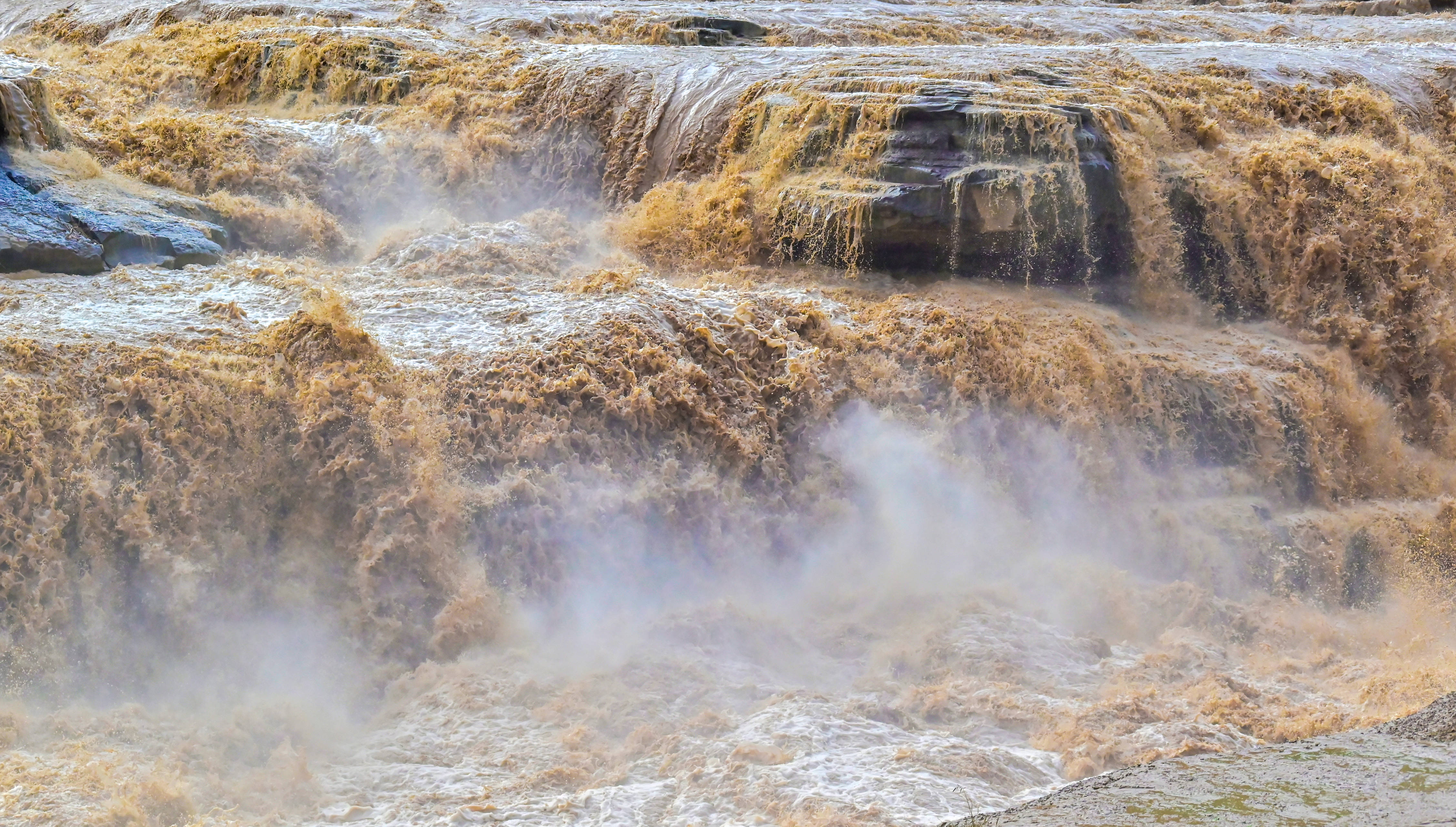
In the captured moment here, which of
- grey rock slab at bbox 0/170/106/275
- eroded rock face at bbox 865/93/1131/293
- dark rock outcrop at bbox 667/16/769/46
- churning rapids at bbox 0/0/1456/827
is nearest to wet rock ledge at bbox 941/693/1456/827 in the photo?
churning rapids at bbox 0/0/1456/827

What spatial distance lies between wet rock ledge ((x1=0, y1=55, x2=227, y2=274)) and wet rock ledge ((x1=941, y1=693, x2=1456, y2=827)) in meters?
6.01

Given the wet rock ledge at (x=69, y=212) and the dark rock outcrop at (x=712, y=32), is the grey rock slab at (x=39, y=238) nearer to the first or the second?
the wet rock ledge at (x=69, y=212)

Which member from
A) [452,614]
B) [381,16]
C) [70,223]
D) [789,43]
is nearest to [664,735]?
[452,614]

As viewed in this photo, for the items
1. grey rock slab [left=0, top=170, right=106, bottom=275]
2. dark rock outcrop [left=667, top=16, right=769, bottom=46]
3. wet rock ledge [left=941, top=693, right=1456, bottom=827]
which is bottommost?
wet rock ledge [left=941, top=693, right=1456, bottom=827]

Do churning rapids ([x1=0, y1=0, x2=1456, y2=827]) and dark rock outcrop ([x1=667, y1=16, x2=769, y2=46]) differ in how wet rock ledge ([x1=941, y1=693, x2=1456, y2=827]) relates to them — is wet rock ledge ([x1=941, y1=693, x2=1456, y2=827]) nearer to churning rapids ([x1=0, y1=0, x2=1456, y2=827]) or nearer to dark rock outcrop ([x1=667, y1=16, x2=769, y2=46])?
churning rapids ([x1=0, y1=0, x2=1456, y2=827])

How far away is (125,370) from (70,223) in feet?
7.14

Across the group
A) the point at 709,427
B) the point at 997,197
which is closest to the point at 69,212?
the point at 709,427

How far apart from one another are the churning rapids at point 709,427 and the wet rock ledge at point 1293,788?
0.05m

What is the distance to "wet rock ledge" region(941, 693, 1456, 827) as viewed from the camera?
11.5 ft

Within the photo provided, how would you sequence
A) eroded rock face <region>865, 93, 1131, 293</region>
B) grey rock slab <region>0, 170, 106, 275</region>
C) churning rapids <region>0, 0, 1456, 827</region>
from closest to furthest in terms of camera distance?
1. churning rapids <region>0, 0, 1456, 827</region>
2. grey rock slab <region>0, 170, 106, 275</region>
3. eroded rock face <region>865, 93, 1131, 293</region>

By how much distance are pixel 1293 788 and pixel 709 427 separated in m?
3.61

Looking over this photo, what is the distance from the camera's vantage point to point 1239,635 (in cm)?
634

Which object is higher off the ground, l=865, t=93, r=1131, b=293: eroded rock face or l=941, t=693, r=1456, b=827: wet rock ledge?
l=865, t=93, r=1131, b=293: eroded rock face

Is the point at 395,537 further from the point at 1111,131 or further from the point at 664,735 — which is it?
the point at 1111,131
